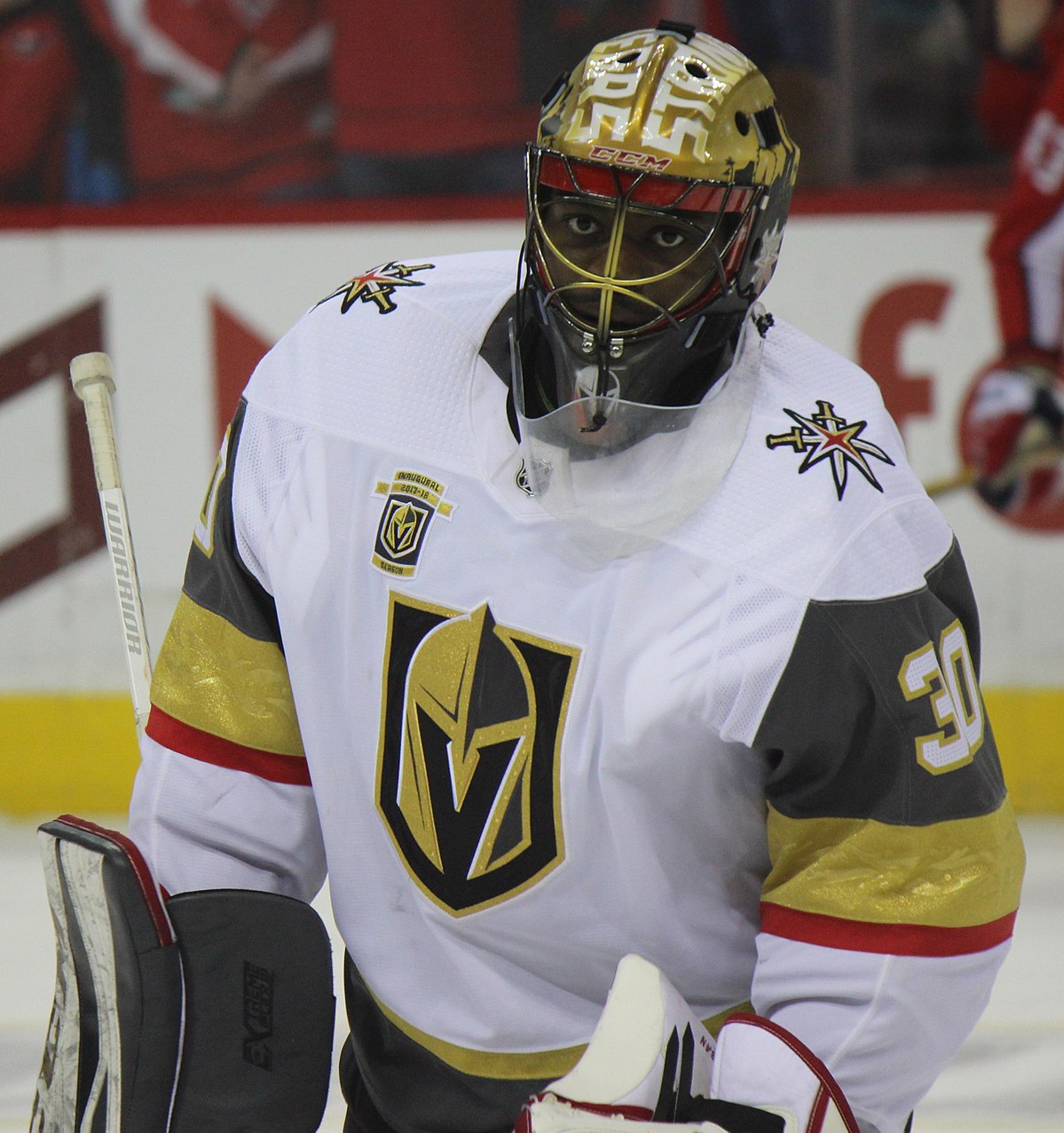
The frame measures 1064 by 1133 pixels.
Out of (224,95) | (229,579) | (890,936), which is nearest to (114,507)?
(229,579)

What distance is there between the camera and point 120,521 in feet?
4.71

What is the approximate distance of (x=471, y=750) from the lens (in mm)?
1187

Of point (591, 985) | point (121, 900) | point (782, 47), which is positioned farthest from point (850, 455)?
point (782, 47)

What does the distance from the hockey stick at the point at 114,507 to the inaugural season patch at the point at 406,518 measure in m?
0.29

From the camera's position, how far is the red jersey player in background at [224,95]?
327 cm

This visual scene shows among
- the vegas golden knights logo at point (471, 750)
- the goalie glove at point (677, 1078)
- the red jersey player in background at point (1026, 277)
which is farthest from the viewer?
the red jersey player in background at point (1026, 277)

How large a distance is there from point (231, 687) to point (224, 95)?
229cm

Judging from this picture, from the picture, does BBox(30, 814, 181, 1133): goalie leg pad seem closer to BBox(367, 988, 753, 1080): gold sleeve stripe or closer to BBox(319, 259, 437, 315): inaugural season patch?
BBox(367, 988, 753, 1080): gold sleeve stripe

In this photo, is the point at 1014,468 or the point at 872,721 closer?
the point at 872,721

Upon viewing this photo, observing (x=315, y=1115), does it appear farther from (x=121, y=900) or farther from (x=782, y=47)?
(x=782, y=47)

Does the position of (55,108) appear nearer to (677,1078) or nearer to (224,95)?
(224,95)

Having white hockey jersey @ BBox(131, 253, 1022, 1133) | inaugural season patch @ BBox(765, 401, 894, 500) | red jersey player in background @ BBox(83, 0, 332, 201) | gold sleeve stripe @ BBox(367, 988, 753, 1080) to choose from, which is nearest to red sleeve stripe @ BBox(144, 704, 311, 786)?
white hockey jersey @ BBox(131, 253, 1022, 1133)

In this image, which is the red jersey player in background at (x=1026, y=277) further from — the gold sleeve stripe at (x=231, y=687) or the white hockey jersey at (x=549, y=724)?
the gold sleeve stripe at (x=231, y=687)

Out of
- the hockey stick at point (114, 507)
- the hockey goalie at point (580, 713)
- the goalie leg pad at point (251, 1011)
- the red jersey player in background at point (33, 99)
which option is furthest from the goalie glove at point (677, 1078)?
the red jersey player in background at point (33, 99)
